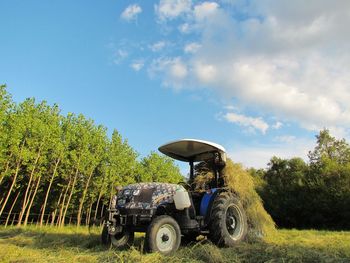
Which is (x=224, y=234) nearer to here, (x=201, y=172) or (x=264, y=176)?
(x=201, y=172)

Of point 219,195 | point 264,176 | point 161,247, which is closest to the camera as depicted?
point 161,247

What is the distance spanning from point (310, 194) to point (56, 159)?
2117 centimetres

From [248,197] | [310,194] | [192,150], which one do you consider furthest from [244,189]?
[310,194]

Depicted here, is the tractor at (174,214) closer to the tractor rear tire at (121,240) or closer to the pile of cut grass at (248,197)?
the tractor rear tire at (121,240)

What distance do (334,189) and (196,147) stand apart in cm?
2231

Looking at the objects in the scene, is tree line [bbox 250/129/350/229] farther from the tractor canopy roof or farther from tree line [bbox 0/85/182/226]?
the tractor canopy roof

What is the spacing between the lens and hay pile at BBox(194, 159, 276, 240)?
34.3ft

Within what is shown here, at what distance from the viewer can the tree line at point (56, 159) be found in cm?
2193

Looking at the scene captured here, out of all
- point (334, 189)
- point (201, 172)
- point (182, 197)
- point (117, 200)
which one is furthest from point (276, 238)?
point (334, 189)

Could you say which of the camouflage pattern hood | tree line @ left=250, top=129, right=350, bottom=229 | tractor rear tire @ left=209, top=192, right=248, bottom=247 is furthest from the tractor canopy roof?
tree line @ left=250, top=129, right=350, bottom=229

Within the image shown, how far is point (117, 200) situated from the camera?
870 cm

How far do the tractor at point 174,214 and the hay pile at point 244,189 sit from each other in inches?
11.4

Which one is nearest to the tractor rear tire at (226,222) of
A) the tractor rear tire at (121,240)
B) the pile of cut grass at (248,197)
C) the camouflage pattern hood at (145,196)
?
the pile of cut grass at (248,197)

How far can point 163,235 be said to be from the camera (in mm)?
7566
